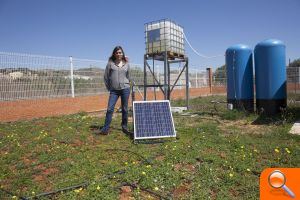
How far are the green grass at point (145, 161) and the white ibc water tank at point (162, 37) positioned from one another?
14.5 feet

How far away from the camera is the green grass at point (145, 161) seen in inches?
136

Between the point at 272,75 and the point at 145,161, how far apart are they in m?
5.73

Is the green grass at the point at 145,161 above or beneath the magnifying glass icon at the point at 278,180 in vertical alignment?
beneath

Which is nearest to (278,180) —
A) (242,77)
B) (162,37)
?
(242,77)

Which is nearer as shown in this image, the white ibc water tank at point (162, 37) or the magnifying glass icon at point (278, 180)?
the magnifying glass icon at point (278, 180)

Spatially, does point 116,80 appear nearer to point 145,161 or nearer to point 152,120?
point 152,120

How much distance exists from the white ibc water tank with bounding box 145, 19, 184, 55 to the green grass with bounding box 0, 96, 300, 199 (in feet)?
14.5

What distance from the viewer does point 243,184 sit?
3.54 meters

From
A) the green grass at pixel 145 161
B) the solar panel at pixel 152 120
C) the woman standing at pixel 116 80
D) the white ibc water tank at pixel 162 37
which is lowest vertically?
the green grass at pixel 145 161

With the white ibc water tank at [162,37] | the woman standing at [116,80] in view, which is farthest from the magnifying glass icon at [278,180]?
the white ibc water tank at [162,37]

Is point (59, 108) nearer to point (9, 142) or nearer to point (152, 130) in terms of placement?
point (9, 142)

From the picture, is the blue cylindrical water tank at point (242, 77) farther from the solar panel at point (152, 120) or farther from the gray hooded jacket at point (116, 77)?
the gray hooded jacket at point (116, 77)

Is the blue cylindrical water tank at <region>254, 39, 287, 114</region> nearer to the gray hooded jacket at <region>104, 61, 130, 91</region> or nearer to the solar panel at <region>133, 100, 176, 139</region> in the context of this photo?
the solar panel at <region>133, 100, 176, 139</region>

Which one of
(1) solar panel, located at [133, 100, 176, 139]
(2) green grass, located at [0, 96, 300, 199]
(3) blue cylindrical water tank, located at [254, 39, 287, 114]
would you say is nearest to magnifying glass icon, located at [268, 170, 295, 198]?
(2) green grass, located at [0, 96, 300, 199]
